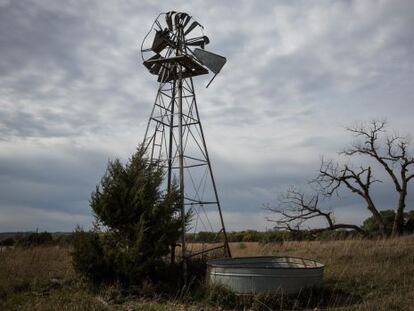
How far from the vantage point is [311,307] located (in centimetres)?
1089

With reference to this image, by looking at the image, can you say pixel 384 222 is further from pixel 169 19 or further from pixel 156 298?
pixel 156 298

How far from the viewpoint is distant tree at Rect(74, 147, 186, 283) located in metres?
11.6

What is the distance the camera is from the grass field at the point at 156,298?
9.80m

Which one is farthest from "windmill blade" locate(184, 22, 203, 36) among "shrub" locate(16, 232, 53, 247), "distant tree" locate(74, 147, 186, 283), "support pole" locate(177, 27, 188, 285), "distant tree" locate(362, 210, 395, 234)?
"distant tree" locate(362, 210, 395, 234)

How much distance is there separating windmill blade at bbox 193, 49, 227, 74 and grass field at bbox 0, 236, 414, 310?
7580 millimetres

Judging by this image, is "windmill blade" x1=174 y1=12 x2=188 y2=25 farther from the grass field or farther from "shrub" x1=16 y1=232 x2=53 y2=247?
"shrub" x1=16 y1=232 x2=53 y2=247

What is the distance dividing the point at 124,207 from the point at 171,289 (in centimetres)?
251

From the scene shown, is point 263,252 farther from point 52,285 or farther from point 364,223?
point 364,223

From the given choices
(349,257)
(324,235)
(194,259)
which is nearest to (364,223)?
(324,235)

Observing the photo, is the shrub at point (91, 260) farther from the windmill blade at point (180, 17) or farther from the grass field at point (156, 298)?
the windmill blade at point (180, 17)

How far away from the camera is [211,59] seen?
15211mm

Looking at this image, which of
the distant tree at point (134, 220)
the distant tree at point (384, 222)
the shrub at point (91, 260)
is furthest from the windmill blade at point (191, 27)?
the distant tree at point (384, 222)

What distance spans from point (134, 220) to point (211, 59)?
6.16 m

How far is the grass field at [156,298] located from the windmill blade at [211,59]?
7580 mm
